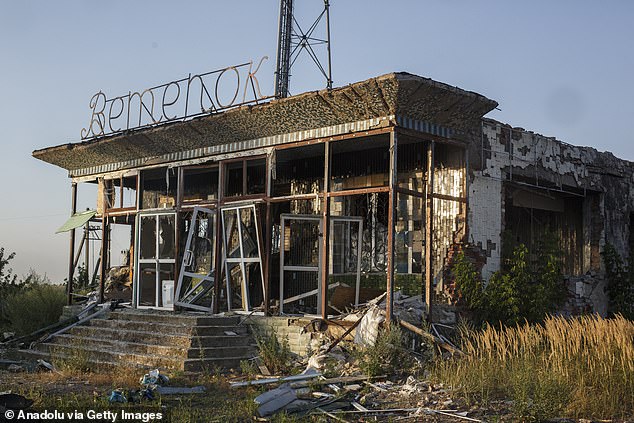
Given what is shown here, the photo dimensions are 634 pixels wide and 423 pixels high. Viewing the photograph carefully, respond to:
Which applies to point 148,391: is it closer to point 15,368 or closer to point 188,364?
point 188,364

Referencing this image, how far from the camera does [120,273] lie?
2095cm

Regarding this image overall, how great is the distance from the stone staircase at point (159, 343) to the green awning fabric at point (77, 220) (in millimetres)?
3866

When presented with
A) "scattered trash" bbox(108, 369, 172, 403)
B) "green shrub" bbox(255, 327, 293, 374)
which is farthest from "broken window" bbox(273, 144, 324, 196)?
"scattered trash" bbox(108, 369, 172, 403)

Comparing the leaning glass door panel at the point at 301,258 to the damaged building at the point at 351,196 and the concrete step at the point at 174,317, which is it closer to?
the damaged building at the point at 351,196

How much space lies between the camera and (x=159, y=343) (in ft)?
45.6

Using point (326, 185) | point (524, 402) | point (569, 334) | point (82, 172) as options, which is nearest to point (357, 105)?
point (326, 185)

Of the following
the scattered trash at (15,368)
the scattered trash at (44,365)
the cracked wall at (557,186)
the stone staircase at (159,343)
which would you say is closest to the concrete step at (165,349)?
the stone staircase at (159,343)

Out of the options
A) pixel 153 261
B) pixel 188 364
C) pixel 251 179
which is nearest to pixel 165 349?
pixel 188 364

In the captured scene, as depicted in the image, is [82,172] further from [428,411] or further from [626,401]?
[626,401]

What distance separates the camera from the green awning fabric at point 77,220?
1902 centimetres

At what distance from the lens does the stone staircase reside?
13.0m

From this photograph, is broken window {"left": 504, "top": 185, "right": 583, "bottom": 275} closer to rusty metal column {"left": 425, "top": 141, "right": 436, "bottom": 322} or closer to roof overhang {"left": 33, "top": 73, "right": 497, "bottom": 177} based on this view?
rusty metal column {"left": 425, "top": 141, "right": 436, "bottom": 322}

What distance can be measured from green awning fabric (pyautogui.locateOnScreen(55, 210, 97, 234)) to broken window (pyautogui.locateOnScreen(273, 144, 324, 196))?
518 centimetres

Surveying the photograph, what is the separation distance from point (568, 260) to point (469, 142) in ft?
16.7
